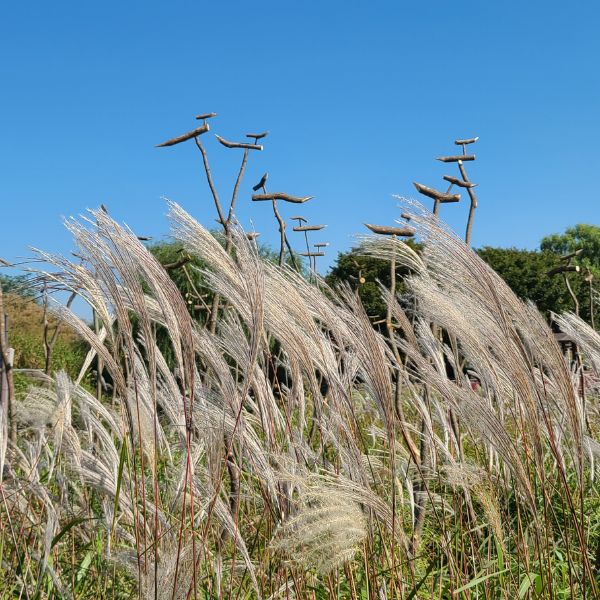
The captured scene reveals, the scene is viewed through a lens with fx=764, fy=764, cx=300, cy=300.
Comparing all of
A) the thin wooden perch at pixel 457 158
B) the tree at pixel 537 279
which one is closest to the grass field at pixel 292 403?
the thin wooden perch at pixel 457 158

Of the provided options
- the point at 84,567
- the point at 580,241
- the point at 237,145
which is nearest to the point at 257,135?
the point at 237,145

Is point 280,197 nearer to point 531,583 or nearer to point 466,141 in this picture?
point 466,141

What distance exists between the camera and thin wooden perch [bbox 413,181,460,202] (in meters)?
3.61

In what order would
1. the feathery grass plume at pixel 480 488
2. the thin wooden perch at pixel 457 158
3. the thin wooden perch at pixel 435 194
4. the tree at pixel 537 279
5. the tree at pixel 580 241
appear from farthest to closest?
the tree at pixel 580 241 → the tree at pixel 537 279 → the thin wooden perch at pixel 457 158 → the thin wooden perch at pixel 435 194 → the feathery grass plume at pixel 480 488

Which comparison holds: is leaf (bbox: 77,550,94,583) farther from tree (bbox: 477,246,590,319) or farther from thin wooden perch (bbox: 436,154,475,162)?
tree (bbox: 477,246,590,319)

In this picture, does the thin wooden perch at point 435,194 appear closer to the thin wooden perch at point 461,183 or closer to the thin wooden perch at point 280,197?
the thin wooden perch at point 461,183

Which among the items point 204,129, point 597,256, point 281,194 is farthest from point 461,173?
point 597,256

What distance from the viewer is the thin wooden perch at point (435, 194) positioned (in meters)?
3.61

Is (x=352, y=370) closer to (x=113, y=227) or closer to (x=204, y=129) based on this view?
(x=113, y=227)

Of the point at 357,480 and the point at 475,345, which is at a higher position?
the point at 475,345

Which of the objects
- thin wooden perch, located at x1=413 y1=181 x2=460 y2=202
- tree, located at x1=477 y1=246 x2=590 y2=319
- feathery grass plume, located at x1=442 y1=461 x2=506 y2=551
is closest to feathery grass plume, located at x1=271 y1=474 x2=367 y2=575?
feathery grass plume, located at x1=442 y1=461 x2=506 y2=551

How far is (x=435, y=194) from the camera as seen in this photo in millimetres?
3645

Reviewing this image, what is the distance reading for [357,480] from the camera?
6.75 ft

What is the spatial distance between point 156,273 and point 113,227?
14 centimetres
